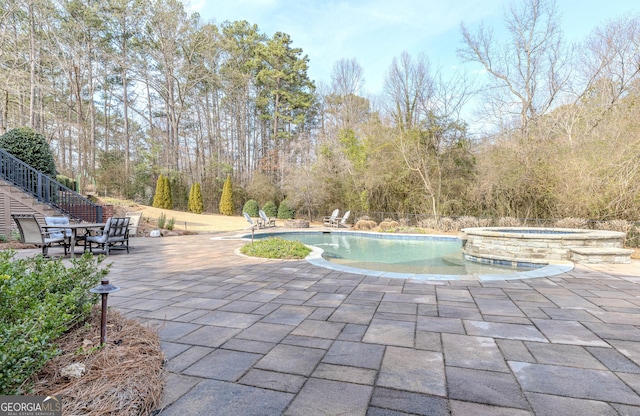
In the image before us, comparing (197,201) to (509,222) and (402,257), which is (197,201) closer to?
(402,257)

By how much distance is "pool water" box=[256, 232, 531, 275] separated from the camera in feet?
18.1

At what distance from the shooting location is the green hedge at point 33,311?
119 cm

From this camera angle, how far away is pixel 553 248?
212 inches

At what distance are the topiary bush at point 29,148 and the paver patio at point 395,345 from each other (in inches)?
294

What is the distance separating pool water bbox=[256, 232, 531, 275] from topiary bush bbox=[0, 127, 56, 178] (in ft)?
20.3

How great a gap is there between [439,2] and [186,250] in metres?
9.08

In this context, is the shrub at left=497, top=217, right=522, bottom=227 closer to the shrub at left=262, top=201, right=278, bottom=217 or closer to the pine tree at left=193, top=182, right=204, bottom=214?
the shrub at left=262, top=201, right=278, bottom=217

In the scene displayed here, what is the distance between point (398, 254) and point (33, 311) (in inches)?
269

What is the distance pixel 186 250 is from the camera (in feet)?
21.9

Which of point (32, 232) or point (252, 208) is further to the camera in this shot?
point (252, 208)

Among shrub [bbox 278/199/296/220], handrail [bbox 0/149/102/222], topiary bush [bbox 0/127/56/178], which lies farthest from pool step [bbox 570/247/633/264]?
shrub [bbox 278/199/296/220]

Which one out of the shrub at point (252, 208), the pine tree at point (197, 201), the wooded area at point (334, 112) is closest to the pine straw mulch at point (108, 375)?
the wooded area at point (334, 112)

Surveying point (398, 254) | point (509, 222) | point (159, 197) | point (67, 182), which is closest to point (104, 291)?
point (398, 254)

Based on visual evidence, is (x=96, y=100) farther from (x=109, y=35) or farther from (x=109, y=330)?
(x=109, y=330)
